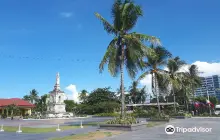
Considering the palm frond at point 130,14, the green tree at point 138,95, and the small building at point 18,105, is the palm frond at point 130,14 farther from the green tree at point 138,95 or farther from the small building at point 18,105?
the green tree at point 138,95

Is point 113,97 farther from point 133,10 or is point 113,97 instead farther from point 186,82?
point 133,10

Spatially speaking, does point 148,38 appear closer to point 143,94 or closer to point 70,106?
point 143,94

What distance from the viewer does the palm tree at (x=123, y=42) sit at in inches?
637

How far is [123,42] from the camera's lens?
17219 millimetres

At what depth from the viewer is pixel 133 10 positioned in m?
16.3

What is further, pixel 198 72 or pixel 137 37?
pixel 198 72

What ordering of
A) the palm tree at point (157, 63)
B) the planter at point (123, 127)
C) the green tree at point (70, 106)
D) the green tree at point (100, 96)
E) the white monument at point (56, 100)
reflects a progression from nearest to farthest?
the planter at point (123, 127), the palm tree at point (157, 63), the white monument at point (56, 100), the green tree at point (100, 96), the green tree at point (70, 106)

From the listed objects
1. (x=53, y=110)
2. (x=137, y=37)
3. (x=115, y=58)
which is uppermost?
(x=137, y=37)

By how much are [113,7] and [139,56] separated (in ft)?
14.7

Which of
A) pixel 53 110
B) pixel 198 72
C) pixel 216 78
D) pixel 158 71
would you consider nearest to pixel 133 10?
pixel 158 71

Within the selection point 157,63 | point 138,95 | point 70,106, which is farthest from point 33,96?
point 157,63

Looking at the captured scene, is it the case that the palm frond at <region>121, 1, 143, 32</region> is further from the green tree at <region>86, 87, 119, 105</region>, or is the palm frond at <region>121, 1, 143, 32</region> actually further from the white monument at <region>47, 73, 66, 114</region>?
the green tree at <region>86, 87, 119, 105</region>

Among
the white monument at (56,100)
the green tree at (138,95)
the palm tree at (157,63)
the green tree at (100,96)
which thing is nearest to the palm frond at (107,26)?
the palm tree at (157,63)

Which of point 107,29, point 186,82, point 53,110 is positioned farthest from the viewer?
point 53,110
